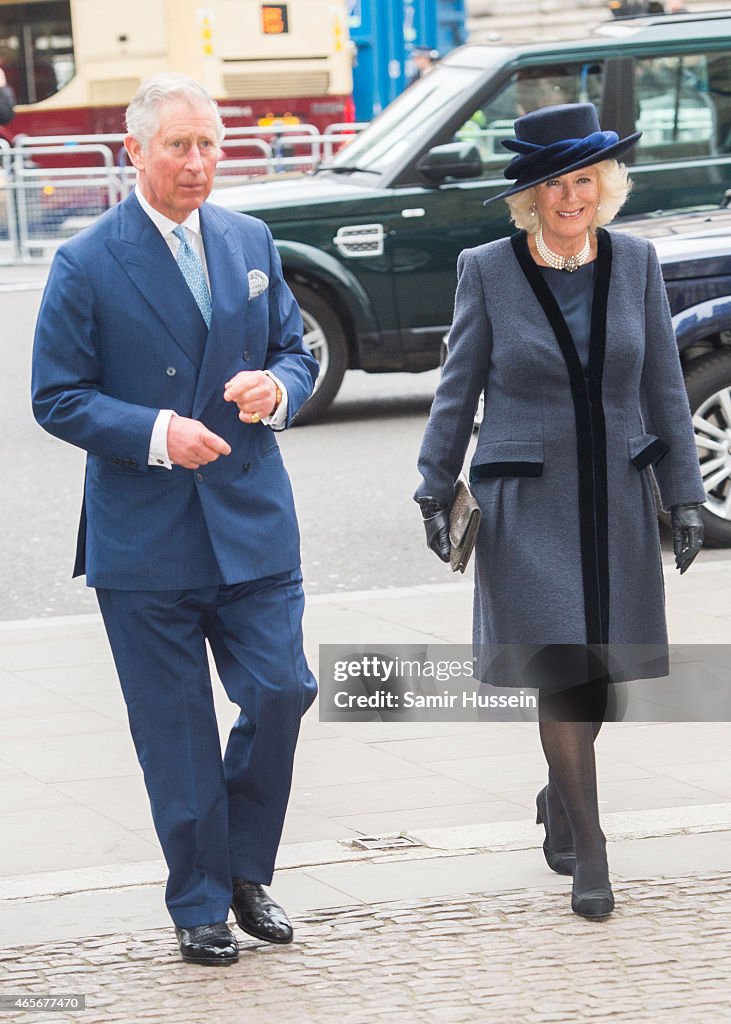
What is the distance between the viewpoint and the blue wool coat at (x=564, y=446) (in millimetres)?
4555

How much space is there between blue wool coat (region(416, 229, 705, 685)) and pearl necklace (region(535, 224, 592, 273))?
3 cm

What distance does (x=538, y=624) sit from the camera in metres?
4.58

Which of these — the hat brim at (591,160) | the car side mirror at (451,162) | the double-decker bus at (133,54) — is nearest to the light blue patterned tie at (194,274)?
the hat brim at (591,160)

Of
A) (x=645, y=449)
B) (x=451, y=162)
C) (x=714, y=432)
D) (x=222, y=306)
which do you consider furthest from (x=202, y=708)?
(x=451, y=162)

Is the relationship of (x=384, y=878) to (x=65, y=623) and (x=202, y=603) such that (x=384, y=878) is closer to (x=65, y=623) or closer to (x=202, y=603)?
(x=202, y=603)

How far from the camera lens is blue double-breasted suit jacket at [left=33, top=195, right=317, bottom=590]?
4219mm

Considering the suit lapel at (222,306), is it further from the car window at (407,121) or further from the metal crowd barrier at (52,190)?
the metal crowd barrier at (52,190)

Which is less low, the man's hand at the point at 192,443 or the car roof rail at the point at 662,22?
the car roof rail at the point at 662,22

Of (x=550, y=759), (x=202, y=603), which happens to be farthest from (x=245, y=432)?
(x=550, y=759)

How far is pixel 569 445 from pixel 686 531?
0.36 m

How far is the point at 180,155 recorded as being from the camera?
4.18 meters

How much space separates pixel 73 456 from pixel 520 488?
692 cm

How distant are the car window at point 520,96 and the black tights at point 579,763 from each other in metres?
7.36

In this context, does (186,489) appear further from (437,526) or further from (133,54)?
(133,54)
